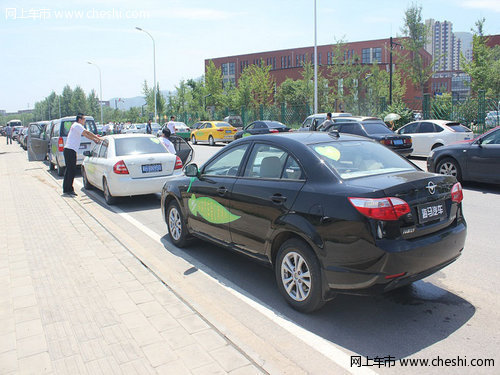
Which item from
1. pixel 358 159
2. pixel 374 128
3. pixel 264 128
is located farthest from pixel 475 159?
pixel 264 128

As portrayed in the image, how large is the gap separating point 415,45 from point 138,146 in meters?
27.3

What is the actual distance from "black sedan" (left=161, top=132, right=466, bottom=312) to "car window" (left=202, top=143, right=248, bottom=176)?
0.02 meters

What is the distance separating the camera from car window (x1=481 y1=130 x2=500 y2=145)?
10195 millimetres

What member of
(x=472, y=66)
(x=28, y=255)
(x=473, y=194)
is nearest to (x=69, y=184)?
(x=28, y=255)

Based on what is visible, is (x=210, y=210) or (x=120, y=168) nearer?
(x=210, y=210)

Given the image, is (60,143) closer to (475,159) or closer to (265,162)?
(265,162)

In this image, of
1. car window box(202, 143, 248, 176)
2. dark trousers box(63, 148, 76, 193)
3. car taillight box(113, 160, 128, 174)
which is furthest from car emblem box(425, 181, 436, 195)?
dark trousers box(63, 148, 76, 193)

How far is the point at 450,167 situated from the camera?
11.0 meters

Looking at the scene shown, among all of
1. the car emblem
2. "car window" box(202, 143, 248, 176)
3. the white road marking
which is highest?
"car window" box(202, 143, 248, 176)

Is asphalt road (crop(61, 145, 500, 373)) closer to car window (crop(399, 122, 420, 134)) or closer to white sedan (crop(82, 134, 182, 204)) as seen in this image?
white sedan (crop(82, 134, 182, 204))

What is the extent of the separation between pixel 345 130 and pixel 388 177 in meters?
12.2

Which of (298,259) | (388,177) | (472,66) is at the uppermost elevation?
(472,66)

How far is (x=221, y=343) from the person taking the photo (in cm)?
359

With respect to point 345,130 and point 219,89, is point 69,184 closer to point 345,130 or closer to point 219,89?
point 345,130
